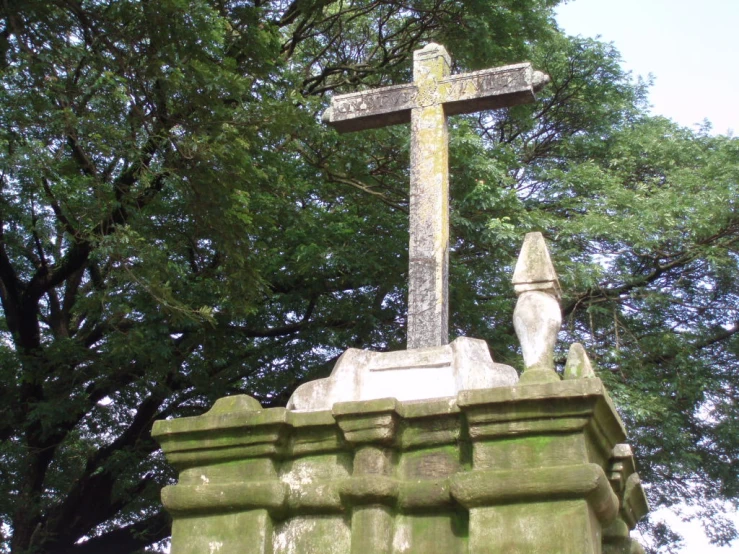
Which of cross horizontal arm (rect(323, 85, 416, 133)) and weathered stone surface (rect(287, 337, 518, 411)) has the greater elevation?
cross horizontal arm (rect(323, 85, 416, 133))

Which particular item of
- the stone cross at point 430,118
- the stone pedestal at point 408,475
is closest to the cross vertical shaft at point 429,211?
the stone cross at point 430,118

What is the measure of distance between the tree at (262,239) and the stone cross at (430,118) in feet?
9.71

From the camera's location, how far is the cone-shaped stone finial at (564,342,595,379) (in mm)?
4425

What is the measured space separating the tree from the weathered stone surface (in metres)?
4.27

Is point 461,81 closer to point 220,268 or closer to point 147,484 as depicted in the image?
point 220,268

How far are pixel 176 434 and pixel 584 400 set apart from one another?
6.56 ft

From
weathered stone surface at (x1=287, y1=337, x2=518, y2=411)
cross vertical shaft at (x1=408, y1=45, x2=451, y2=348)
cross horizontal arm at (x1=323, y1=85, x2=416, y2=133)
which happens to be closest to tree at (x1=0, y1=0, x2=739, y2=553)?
cross horizontal arm at (x1=323, y1=85, x2=416, y2=133)

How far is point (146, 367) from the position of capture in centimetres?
1059

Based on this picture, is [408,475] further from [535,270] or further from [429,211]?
[429,211]

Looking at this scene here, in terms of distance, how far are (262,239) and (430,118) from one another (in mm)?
5761

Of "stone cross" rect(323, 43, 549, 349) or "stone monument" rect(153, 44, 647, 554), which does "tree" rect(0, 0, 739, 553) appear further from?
"stone monument" rect(153, 44, 647, 554)

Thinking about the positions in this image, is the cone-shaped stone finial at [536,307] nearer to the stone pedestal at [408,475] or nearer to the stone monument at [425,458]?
the stone monument at [425,458]

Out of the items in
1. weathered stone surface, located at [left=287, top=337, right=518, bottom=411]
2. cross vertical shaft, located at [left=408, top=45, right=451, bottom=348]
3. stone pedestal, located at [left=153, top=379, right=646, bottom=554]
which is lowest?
stone pedestal, located at [left=153, top=379, right=646, bottom=554]

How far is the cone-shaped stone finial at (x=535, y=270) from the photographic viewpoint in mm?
4320
